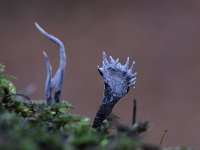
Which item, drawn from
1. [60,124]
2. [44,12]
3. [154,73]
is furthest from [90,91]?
[60,124]

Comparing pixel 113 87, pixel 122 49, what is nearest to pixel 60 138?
pixel 113 87

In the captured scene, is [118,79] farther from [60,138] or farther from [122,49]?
[122,49]

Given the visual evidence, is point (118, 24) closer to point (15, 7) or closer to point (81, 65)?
point (81, 65)

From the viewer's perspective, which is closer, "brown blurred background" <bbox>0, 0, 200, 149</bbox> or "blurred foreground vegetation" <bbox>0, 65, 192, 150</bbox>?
"blurred foreground vegetation" <bbox>0, 65, 192, 150</bbox>

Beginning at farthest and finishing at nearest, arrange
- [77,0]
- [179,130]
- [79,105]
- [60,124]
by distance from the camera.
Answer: [77,0] → [79,105] → [179,130] → [60,124]

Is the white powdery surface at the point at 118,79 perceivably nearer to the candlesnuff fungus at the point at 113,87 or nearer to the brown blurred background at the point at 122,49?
the candlesnuff fungus at the point at 113,87

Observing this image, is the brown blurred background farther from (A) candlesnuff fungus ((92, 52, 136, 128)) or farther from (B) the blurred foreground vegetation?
(B) the blurred foreground vegetation

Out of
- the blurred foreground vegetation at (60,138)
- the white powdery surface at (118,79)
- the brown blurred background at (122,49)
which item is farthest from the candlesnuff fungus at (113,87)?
the brown blurred background at (122,49)

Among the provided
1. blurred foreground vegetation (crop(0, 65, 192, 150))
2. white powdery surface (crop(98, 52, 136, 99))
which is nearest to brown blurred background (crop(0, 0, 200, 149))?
white powdery surface (crop(98, 52, 136, 99))
